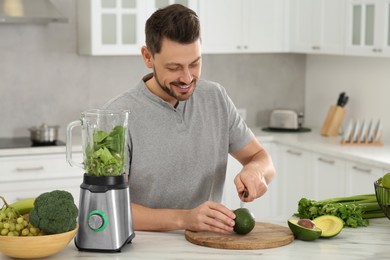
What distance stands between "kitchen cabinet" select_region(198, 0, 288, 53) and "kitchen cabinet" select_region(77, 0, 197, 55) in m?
0.37

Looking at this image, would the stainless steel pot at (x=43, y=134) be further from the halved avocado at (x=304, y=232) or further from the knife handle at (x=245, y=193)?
the halved avocado at (x=304, y=232)

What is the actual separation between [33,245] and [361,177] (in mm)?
2688

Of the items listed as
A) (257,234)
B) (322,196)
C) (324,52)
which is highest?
(324,52)

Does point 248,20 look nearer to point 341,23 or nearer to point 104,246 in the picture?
point 341,23

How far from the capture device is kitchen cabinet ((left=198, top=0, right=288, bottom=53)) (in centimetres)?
544

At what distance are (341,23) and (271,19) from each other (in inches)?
25.3

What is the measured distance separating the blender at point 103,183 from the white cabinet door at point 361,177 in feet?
7.63

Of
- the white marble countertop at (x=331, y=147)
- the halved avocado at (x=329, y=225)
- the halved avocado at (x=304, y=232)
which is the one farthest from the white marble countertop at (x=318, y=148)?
the halved avocado at (x=304, y=232)

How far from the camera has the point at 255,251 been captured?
2.48 metres

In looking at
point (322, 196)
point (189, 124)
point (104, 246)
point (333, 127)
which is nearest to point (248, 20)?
point (333, 127)

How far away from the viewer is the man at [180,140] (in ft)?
8.98

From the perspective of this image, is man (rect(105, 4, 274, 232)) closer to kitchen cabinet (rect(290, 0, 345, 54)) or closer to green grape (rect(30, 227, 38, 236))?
green grape (rect(30, 227, 38, 236))

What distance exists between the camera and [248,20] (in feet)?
18.3

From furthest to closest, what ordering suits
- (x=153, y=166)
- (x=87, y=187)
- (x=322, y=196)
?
(x=322, y=196), (x=153, y=166), (x=87, y=187)
